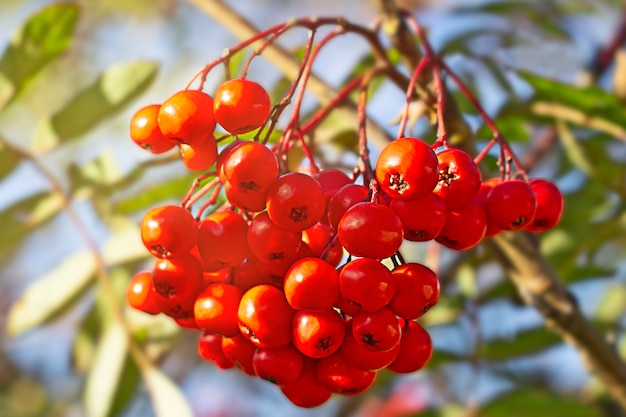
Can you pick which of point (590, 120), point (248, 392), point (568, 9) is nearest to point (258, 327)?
point (590, 120)

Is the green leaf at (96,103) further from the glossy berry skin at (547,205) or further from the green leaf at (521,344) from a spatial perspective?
the green leaf at (521,344)

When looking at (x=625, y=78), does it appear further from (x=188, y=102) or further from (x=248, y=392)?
(x=248, y=392)

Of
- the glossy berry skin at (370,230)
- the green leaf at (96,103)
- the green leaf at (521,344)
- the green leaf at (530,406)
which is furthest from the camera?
the green leaf at (521,344)

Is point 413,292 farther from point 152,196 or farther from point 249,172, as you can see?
point 152,196

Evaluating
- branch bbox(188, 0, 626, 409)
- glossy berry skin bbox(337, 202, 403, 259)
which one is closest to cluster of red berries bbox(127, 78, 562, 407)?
glossy berry skin bbox(337, 202, 403, 259)

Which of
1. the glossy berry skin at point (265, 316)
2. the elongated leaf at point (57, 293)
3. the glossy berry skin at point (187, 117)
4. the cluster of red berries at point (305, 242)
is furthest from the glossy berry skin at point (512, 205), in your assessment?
the elongated leaf at point (57, 293)

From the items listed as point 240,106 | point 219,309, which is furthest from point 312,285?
point 240,106

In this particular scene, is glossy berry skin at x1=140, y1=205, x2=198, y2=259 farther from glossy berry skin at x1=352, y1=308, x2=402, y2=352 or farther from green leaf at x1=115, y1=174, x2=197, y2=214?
green leaf at x1=115, y1=174, x2=197, y2=214
